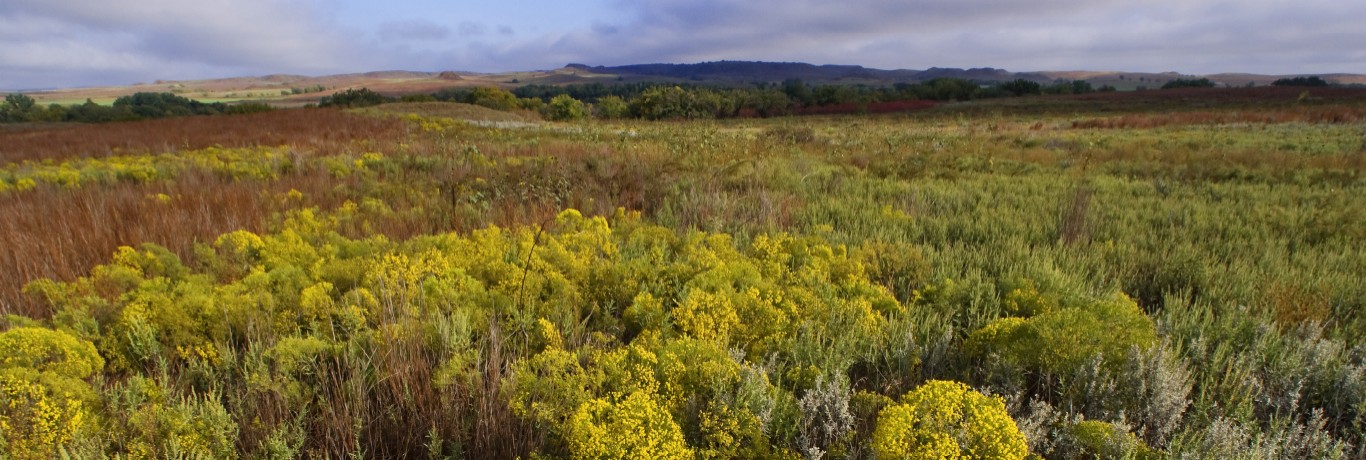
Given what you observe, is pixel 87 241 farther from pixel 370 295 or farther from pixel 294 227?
pixel 370 295

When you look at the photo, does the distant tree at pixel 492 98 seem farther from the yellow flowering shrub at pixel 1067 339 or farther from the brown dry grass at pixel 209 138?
the yellow flowering shrub at pixel 1067 339

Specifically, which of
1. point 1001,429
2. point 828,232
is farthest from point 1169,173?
point 1001,429

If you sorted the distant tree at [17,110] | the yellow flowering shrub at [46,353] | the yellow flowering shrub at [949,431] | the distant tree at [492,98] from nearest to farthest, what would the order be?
1. the yellow flowering shrub at [949,431]
2. the yellow flowering shrub at [46,353]
3. the distant tree at [17,110]
4. the distant tree at [492,98]

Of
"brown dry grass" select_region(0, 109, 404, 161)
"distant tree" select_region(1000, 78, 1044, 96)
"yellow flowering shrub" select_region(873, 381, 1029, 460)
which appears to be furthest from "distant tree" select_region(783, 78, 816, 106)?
"yellow flowering shrub" select_region(873, 381, 1029, 460)

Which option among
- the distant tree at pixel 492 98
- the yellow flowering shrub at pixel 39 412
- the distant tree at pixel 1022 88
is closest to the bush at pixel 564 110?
the distant tree at pixel 492 98

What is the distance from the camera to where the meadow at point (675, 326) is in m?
1.84

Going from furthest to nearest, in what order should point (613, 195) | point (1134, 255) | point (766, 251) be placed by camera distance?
point (613, 195) → point (1134, 255) → point (766, 251)

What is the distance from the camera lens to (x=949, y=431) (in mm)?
1644

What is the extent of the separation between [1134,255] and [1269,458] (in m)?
2.82

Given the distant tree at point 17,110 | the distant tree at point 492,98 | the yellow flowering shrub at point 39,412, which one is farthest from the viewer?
the distant tree at point 492,98

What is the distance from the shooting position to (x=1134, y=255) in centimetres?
404

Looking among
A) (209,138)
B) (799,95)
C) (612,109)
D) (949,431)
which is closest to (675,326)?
(949,431)

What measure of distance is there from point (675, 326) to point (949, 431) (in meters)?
1.33

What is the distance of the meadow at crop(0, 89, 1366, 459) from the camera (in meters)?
1.84
